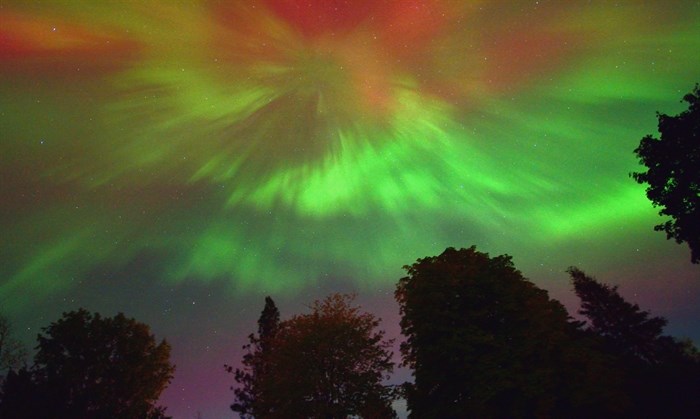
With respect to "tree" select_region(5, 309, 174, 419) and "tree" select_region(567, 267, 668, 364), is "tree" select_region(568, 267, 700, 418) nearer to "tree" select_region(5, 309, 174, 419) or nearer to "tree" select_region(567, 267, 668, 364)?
"tree" select_region(567, 267, 668, 364)

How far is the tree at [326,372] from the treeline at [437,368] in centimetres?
10

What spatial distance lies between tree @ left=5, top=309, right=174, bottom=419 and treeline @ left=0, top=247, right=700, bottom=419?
14 centimetres

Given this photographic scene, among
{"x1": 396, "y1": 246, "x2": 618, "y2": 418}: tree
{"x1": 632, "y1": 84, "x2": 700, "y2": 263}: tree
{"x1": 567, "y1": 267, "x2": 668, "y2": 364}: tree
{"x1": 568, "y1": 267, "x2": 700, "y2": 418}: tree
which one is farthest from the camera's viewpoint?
{"x1": 567, "y1": 267, "x2": 668, "y2": 364}: tree

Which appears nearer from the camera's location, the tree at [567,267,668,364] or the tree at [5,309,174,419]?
the tree at [5,309,174,419]

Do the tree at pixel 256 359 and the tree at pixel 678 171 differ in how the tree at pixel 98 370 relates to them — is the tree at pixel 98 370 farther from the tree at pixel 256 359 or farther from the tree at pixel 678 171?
the tree at pixel 678 171

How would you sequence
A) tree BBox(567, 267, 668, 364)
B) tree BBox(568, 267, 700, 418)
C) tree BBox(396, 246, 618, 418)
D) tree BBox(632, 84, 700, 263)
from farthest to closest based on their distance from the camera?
tree BBox(567, 267, 668, 364), tree BBox(568, 267, 700, 418), tree BBox(396, 246, 618, 418), tree BBox(632, 84, 700, 263)

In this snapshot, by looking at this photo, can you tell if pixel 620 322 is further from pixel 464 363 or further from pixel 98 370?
pixel 98 370

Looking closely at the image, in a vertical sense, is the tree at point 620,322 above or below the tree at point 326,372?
above

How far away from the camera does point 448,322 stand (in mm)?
34812

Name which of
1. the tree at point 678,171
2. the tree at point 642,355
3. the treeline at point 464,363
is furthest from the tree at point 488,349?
the tree at point 678,171

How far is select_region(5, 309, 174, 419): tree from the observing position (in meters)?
42.8

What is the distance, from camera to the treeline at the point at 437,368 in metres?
32.4

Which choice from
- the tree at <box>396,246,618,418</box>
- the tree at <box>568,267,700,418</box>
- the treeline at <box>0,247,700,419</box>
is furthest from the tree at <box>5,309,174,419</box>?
the tree at <box>568,267,700,418</box>

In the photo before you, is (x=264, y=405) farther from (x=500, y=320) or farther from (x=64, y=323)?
(x=64, y=323)
